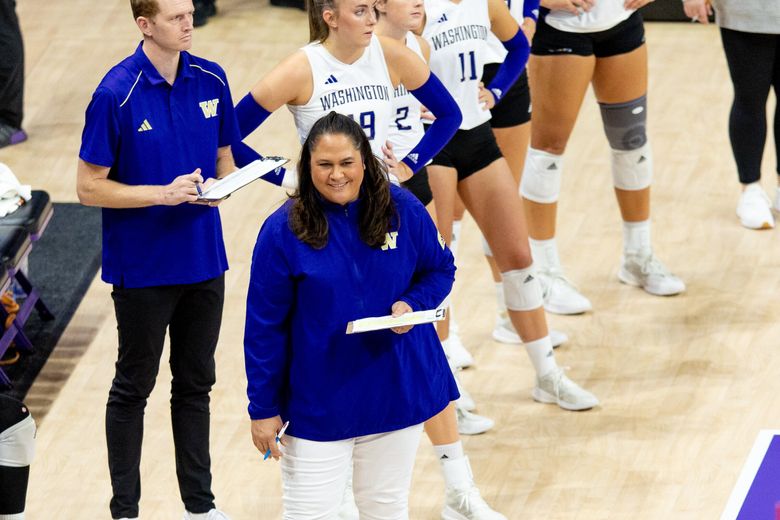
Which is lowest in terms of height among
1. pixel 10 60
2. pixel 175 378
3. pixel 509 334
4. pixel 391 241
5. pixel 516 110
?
pixel 509 334

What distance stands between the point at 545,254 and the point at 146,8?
2320mm

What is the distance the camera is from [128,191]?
3852 mm

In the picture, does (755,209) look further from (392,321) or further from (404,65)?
(392,321)

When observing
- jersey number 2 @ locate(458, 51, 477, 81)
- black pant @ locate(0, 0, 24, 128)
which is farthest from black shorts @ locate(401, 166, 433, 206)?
black pant @ locate(0, 0, 24, 128)

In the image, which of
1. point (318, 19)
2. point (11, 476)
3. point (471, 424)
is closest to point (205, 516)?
point (11, 476)

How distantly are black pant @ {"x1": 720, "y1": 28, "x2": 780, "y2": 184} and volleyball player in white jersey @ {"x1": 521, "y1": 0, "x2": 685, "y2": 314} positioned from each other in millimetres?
618

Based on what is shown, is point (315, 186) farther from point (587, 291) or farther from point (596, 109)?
point (596, 109)

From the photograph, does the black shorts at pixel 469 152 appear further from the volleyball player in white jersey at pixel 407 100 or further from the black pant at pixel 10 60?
the black pant at pixel 10 60

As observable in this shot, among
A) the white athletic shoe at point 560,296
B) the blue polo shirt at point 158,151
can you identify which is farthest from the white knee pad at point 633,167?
the blue polo shirt at point 158,151

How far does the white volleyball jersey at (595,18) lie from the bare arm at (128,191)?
193 centimetres

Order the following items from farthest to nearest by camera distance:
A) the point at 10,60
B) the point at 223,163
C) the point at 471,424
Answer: the point at 10,60
the point at 471,424
the point at 223,163

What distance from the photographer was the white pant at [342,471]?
3.54 meters

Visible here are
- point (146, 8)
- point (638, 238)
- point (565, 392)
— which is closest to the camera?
point (146, 8)

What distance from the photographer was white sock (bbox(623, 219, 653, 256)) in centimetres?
580
